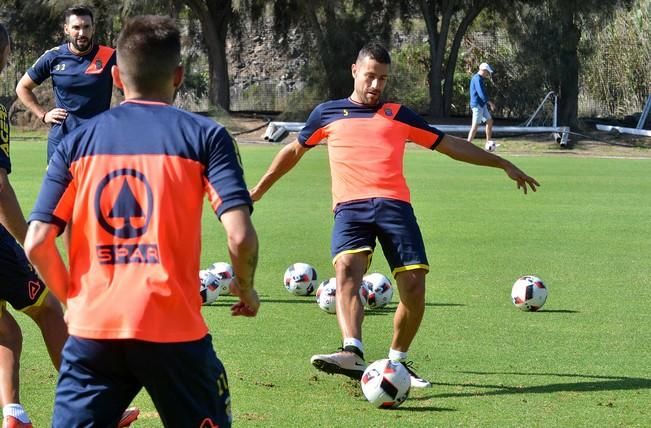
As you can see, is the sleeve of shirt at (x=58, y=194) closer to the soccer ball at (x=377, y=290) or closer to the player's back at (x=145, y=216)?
the player's back at (x=145, y=216)

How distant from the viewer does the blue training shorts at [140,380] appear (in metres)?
3.99

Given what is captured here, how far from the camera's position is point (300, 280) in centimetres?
1080

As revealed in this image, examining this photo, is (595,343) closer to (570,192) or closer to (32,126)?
(570,192)

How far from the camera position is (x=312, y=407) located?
6715 mm

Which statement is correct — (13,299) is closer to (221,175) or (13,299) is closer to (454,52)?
(221,175)

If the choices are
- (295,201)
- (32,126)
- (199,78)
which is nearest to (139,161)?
(295,201)

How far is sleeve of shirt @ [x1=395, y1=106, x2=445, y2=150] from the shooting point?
25.2 ft

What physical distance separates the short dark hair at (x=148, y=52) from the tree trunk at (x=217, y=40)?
1533 inches

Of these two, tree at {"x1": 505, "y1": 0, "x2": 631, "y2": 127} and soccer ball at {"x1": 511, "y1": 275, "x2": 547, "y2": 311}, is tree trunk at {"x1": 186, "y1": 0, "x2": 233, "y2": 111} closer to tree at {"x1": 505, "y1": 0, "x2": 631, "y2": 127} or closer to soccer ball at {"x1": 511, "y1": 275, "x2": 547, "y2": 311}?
tree at {"x1": 505, "y1": 0, "x2": 631, "y2": 127}

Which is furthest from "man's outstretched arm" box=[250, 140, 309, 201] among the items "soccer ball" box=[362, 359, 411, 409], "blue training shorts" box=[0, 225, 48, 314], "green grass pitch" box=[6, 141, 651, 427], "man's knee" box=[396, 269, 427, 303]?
"blue training shorts" box=[0, 225, 48, 314]

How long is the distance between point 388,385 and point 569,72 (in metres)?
35.8

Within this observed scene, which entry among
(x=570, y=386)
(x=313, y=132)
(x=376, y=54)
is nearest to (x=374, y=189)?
(x=313, y=132)

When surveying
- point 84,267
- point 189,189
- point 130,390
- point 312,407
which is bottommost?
point 312,407

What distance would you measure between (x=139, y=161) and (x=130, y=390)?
82 centimetres
